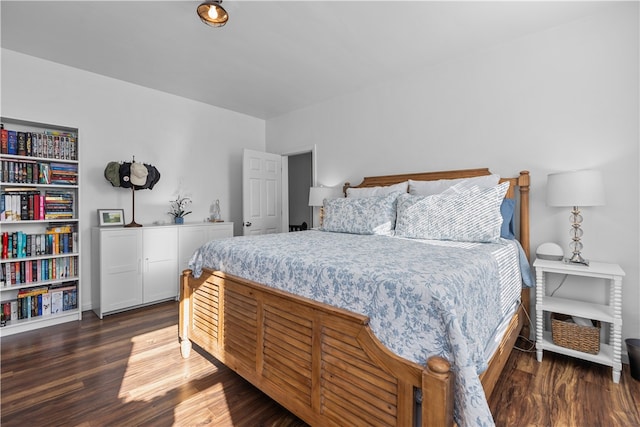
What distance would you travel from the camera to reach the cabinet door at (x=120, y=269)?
3.11 metres

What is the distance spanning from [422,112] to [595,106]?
1418 mm

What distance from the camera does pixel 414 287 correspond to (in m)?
1.16

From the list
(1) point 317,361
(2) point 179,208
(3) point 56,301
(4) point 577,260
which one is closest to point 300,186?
(2) point 179,208

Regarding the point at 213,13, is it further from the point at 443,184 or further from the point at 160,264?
the point at 160,264

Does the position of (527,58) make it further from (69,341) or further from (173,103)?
(69,341)

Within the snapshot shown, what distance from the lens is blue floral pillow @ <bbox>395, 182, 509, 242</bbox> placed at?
7.36 feet

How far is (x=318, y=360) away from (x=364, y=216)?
5.36ft

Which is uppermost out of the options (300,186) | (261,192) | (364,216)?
(300,186)

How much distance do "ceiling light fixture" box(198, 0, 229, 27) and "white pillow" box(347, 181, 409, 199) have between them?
6.55ft

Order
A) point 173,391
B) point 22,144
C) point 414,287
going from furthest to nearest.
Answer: point 22,144 < point 173,391 < point 414,287

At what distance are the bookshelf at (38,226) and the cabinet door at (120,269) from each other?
225 millimetres

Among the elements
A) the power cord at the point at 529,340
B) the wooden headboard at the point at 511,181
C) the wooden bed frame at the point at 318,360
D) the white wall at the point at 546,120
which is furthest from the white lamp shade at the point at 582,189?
the wooden bed frame at the point at 318,360

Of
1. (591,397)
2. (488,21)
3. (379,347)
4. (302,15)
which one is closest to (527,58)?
(488,21)

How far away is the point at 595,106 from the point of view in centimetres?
234
